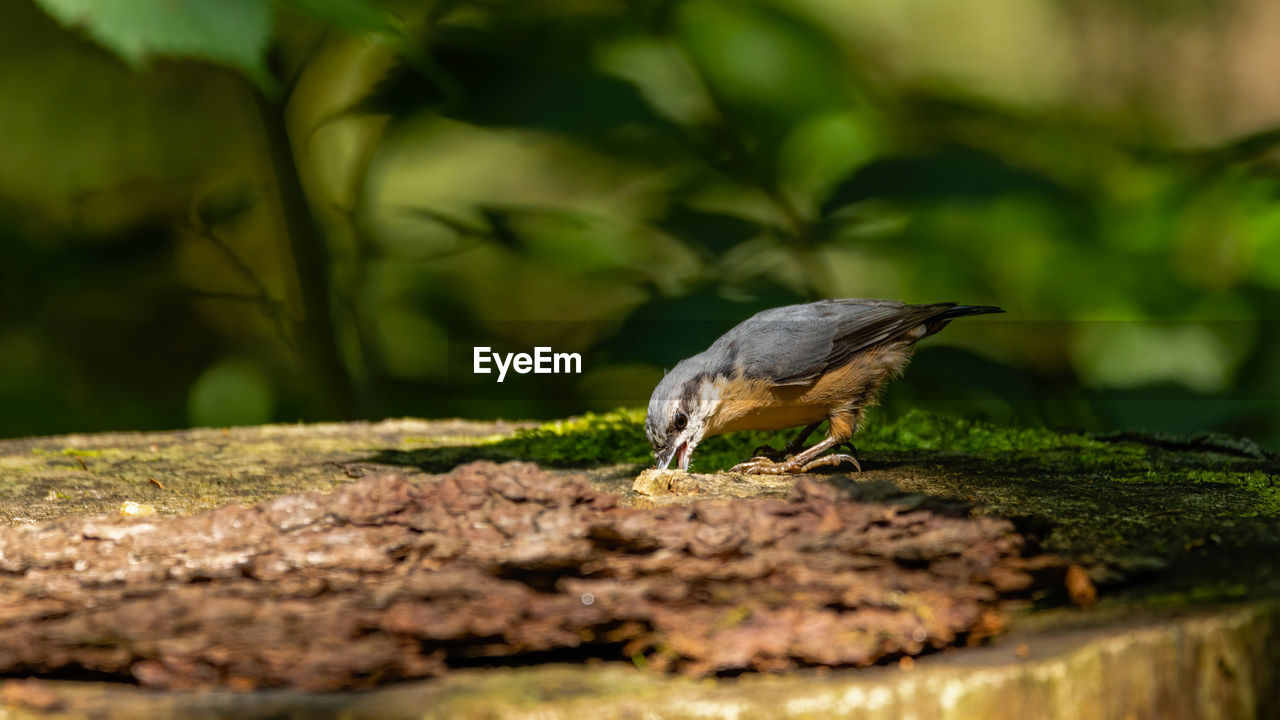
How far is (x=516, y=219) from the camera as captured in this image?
389 centimetres

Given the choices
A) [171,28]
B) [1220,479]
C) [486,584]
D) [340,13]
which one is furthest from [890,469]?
[171,28]

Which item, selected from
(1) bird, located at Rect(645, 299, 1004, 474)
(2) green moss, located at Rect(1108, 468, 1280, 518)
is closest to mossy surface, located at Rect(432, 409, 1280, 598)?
(2) green moss, located at Rect(1108, 468, 1280, 518)

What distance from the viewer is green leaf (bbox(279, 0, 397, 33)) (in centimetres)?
188

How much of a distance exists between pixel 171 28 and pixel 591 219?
7.52ft

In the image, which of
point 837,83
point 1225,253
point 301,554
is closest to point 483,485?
point 301,554

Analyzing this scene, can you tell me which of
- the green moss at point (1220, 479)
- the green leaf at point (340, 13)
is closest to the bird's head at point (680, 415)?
the green moss at point (1220, 479)

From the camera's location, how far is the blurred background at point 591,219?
3602 mm

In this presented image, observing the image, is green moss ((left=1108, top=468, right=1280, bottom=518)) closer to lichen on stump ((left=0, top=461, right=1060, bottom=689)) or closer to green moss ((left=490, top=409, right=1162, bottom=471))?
green moss ((left=490, top=409, right=1162, bottom=471))

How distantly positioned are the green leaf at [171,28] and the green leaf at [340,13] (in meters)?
0.19

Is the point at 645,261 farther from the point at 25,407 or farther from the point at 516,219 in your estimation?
the point at 25,407

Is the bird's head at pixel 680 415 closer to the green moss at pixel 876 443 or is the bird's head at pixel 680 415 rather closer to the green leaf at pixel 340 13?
the green moss at pixel 876 443

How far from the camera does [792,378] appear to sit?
2.33 m

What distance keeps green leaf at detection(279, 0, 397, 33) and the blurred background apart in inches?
62.9

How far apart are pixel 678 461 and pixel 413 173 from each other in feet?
6.98
